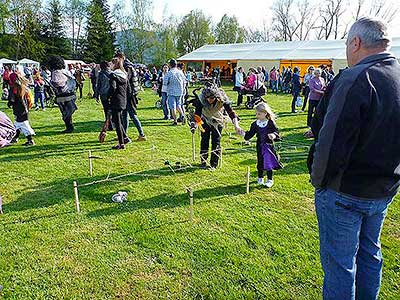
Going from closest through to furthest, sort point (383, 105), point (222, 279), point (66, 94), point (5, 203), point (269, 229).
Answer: point (383, 105), point (222, 279), point (269, 229), point (5, 203), point (66, 94)

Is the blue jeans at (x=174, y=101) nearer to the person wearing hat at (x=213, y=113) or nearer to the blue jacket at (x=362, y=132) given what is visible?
the person wearing hat at (x=213, y=113)

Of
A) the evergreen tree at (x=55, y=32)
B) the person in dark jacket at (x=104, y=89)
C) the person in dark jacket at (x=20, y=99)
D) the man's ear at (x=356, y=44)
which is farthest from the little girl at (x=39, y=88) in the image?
the evergreen tree at (x=55, y=32)

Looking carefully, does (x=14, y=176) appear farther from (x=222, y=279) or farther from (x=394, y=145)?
(x=394, y=145)

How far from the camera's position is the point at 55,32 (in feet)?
163

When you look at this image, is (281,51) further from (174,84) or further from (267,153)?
(267,153)

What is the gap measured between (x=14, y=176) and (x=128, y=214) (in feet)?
9.17

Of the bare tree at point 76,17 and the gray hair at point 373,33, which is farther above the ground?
the bare tree at point 76,17

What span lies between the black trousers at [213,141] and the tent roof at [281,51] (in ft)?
71.8

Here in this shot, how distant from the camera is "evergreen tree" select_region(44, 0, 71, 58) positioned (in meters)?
49.0

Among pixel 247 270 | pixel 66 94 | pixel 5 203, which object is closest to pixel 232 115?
pixel 247 270

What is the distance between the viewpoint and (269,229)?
408 centimetres

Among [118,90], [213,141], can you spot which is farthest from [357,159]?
[118,90]

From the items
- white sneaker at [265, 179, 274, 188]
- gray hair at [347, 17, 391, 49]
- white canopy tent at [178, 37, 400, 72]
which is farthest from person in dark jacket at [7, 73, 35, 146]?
white canopy tent at [178, 37, 400, 72]

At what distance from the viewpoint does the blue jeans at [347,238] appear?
6.92ft
